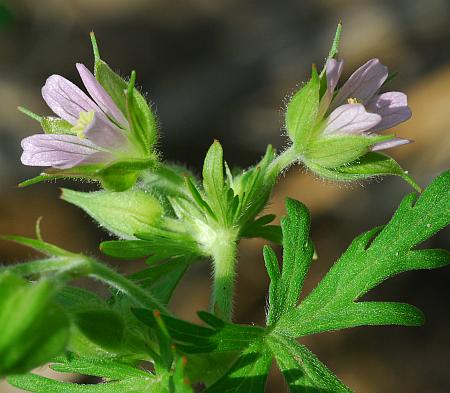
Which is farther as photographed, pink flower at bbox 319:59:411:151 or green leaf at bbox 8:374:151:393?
pink flower at bbox 319:59:411:151

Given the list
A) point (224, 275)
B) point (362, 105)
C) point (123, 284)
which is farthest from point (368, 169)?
point (123, 284)

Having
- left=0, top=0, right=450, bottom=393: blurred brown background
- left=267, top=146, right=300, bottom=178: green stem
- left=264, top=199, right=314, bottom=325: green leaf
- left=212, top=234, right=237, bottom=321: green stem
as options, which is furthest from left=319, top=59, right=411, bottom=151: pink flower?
left=0, top=0, right=450, bottom=393: blurred brown background

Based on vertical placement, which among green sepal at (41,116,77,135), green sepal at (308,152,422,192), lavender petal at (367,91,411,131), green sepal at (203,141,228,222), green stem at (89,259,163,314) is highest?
lavender petal at (367,91,411,131)

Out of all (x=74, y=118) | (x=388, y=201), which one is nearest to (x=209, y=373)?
(x=74, y=118)

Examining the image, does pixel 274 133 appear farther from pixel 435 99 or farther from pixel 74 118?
pixel 74 118

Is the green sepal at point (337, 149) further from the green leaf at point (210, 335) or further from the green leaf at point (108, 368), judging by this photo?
the green leaf at point (108, 368)

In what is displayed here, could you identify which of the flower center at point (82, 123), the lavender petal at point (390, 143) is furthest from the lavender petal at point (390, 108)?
the flower center at point (82, 123)

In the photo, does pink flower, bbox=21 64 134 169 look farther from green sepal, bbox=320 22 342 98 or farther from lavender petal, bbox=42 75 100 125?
green sepal, bbox=320 22 342 98

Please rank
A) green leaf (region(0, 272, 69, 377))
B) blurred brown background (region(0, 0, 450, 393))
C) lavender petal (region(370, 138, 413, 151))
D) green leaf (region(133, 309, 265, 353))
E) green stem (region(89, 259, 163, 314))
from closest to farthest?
1. green leaf (region(0, 272, 69, 377))
2. green stem (region(89, 259, 163, 314))
3. green leaf (region(133, 309, 265, 353))
4. lavender petal (region(370, 138, 413, 151))
5. blurred brown background (region(0, 0, 450, 393))
